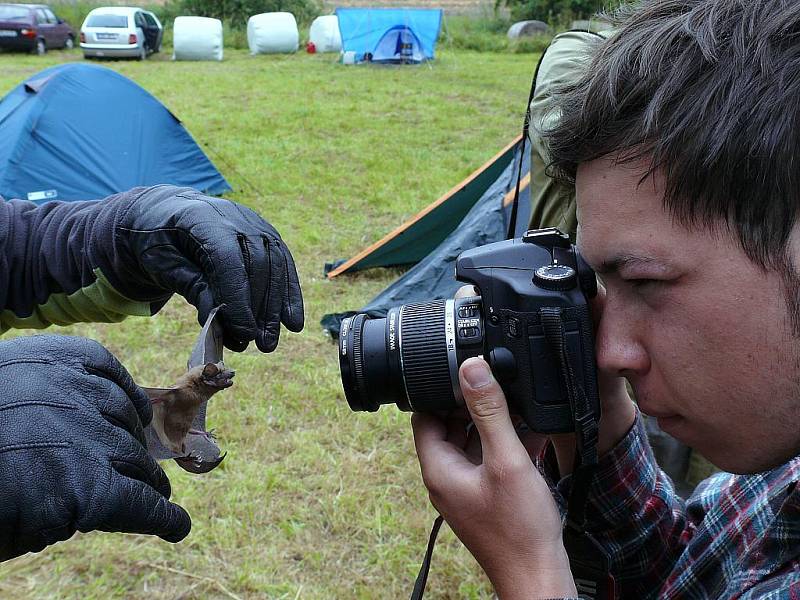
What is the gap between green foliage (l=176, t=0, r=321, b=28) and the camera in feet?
74.3

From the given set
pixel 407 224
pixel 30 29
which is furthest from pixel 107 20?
pixel 407 224

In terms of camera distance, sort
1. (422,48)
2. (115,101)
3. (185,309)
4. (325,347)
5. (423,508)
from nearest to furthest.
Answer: (423,508) → (325,347) → (185,309) → (115,101) → (422,48)

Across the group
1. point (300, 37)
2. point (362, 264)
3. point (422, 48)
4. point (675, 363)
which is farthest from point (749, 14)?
point (300, 37)

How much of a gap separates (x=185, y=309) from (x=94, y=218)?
2818mm

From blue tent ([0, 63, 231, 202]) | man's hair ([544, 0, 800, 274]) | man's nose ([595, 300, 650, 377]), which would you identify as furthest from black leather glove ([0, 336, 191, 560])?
blue tent ([0, 63, 231, 202])

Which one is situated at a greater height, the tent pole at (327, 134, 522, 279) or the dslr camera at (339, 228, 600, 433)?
the dslr camera at (339, 228, 600, 433)

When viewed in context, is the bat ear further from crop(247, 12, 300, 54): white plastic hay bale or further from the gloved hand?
crop(247, 12, 300, 54): white plastic hay bale

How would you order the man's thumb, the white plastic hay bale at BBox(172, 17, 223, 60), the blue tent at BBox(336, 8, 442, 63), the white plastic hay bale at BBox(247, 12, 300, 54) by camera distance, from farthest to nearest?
the white plastic hay bale at BBox(247, 12, 300, 54)
the white plastic hay bale at BBox(172, 17, 223, 60)
the blue tent at BBox(336, 8, 442, 63)
the man's thumb

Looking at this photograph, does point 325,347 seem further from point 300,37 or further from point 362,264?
point 300,37

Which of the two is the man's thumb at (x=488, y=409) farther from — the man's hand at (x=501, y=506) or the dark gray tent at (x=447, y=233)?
the dark gray tent at (x=447, y=233)

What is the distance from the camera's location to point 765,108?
1.00 metres

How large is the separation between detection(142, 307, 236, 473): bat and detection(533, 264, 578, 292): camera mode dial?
57 cm

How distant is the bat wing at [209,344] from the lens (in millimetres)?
1397

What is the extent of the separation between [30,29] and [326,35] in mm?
6949
